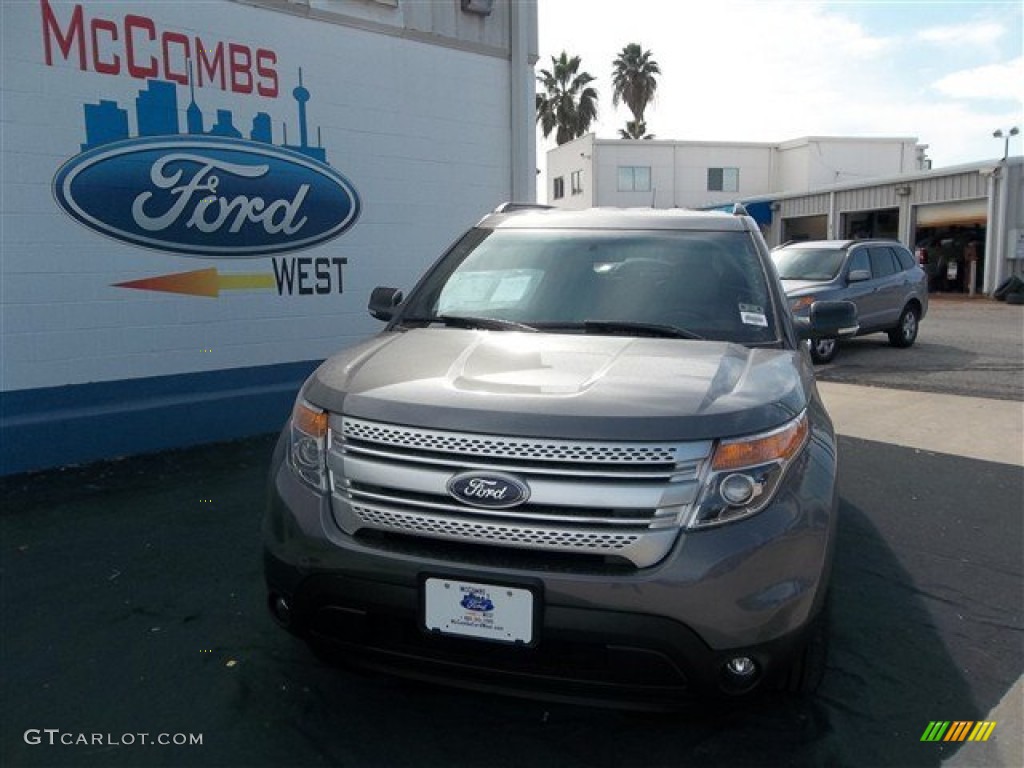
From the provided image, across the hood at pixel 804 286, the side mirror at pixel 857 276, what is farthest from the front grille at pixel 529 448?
the side mirror at pixel 857 276

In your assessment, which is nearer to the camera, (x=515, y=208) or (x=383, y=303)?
(x=383, y=303)

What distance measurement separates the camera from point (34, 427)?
17.7 feet

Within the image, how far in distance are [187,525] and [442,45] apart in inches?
209

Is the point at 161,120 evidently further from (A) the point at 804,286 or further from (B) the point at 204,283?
(A) the point at 804,286

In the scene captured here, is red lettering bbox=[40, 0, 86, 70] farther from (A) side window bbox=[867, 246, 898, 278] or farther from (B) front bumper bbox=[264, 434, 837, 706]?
(A) side window bbox=[867, 246, 898, 278]

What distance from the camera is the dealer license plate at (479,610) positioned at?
2.16 metres

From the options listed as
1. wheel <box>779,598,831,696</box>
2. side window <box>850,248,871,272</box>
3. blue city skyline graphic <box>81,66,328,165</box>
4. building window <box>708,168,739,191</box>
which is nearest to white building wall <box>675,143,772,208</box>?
building window <box>708,168,739,191</box>

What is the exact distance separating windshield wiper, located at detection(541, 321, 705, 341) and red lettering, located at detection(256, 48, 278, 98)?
4.51 metres

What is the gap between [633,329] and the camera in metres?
3.10

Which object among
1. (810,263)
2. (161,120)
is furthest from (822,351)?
(161,120)

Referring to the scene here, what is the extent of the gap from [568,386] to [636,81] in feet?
179

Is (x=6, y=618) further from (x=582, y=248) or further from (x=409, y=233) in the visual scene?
(x=409, y=233)

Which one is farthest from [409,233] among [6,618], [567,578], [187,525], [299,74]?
[567,578]

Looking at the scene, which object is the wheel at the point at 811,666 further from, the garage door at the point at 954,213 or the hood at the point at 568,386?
the garage door at the point at 954,213
